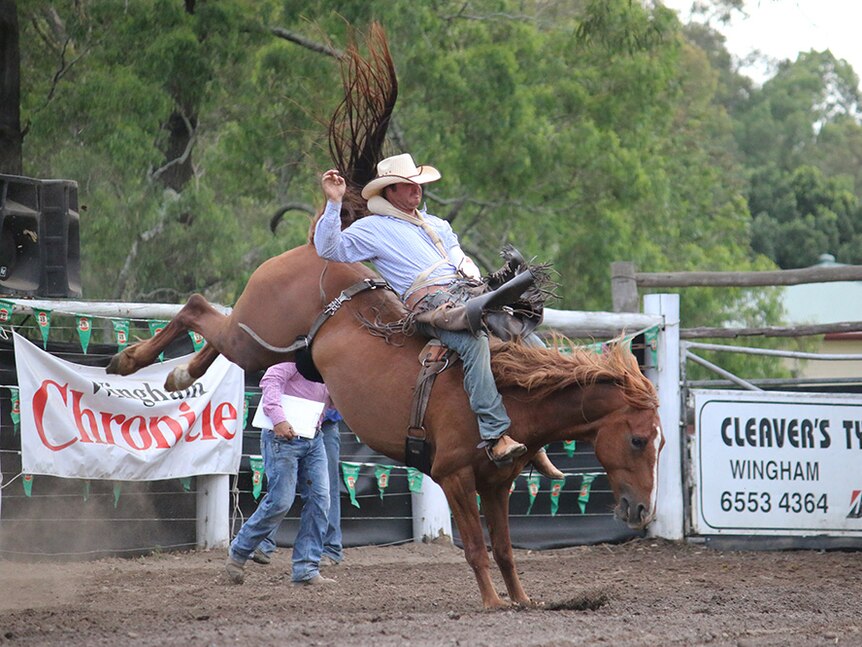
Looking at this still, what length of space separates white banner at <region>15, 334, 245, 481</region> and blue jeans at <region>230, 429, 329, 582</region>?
1012mm

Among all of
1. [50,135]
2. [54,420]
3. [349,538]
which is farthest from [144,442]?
[50,135]

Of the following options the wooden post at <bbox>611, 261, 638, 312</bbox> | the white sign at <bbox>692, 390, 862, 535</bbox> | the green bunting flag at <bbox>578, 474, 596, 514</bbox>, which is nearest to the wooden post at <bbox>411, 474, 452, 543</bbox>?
the green bunting flag at <bbox>578, 474, 596, 514</bbox>

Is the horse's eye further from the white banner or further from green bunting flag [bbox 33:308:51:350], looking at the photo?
green bunting flag [bbox 33:308:51:350]

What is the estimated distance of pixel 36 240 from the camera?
7.72 meters

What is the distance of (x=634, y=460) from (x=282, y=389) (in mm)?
2554

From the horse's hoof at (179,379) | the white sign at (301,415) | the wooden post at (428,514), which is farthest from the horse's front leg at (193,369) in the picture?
the wooden post at (428,514)

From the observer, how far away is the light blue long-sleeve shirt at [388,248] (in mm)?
6352

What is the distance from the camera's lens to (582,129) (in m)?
17.5

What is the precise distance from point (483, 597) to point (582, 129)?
40.3 feet

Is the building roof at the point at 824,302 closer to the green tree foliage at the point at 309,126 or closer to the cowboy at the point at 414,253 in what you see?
the green tree foliage at the point at 309,126

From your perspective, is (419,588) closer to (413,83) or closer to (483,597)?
(483,597)

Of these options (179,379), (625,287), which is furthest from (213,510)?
(625,287)

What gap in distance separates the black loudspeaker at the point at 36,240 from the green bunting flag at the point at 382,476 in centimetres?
288

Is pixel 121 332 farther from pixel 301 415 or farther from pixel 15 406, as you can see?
pixel 301 415
